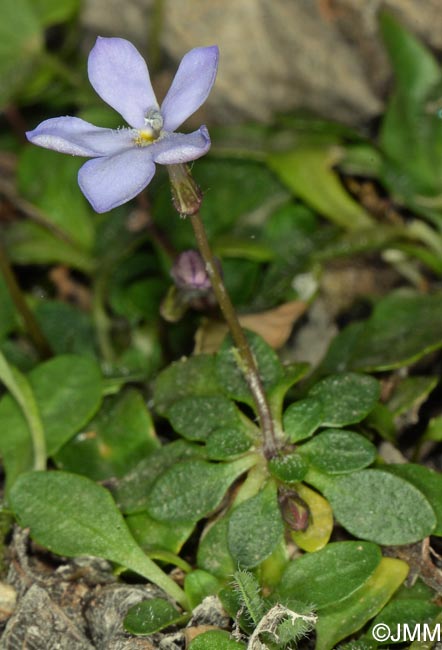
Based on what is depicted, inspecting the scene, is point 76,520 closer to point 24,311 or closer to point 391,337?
point 24,311

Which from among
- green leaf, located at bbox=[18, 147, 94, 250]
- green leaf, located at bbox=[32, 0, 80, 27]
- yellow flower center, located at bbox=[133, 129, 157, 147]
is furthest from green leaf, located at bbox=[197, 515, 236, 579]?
green leaf, located at bbox=[32, 0, 80, 27]

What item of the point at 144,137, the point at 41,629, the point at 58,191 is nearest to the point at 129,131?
the point at 144,137

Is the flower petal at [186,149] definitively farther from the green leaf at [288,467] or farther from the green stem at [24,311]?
the green stem at [24,311]

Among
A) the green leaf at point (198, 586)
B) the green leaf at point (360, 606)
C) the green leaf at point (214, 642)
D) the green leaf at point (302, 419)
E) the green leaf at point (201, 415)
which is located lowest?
the green leaf at point (360, 606)

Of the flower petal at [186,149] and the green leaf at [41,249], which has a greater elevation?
the flower petal at [186,149]

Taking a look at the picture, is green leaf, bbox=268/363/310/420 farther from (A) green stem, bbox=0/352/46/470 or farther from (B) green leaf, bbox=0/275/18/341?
(B) green leaf, bbox=0/275/18/341

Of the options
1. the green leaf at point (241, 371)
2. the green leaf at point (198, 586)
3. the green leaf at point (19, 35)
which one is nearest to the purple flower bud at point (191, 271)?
the green leaf at point (241, 371)
